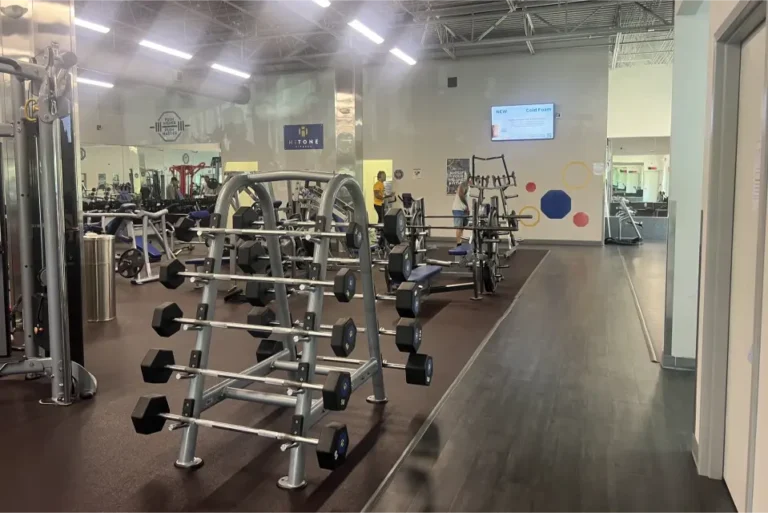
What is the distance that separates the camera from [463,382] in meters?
4.05

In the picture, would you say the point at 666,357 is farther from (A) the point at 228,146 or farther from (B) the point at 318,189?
(A) the point at 228,146

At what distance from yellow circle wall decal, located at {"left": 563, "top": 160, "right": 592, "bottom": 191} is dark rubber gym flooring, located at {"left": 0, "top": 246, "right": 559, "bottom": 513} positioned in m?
8.96

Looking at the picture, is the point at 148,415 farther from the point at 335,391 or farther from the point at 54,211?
the point at 54,211

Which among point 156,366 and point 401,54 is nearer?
point 156,366

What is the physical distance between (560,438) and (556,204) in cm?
1056

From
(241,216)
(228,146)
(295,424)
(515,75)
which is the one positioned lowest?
(295,424)

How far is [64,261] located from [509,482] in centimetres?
288

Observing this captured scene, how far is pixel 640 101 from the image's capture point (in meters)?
15.2

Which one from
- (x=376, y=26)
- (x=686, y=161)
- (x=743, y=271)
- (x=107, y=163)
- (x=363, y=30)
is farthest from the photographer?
(x=107, y=163)

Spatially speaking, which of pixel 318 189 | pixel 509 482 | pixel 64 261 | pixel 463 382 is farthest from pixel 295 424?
pixel 318 189

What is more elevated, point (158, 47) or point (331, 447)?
point (158, 47)

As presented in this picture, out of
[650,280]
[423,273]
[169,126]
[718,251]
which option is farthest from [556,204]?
[718,251]

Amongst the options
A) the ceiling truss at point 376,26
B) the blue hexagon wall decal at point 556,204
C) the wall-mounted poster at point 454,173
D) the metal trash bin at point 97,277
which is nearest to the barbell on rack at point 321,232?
the metal trash bin at point 97,277

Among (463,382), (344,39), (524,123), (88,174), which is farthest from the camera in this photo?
(88,174)
